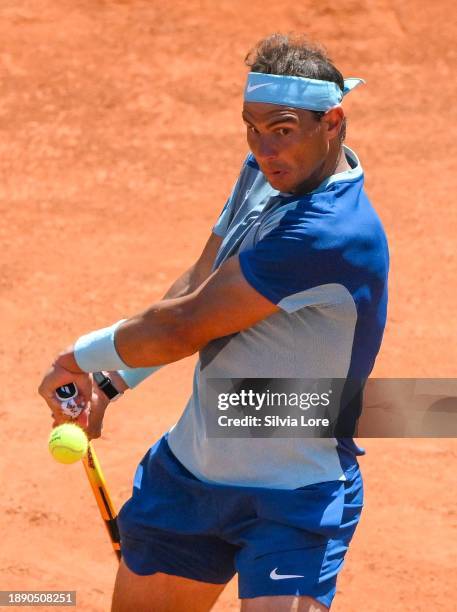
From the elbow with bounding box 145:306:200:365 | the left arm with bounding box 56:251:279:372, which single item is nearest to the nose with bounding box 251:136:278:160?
the left arm with bounding box 56:251:279:372

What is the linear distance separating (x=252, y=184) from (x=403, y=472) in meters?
3.35

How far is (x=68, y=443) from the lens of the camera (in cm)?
401

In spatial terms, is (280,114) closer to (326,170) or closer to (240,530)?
(326,170)

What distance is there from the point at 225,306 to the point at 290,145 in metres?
0.51

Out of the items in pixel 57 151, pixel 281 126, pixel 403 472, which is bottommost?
pixel 403 472

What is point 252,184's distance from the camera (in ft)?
13.3

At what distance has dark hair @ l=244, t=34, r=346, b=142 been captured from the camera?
3779 mm

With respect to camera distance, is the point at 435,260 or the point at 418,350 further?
the point at 435,260

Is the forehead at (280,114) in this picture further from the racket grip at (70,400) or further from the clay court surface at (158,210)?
the clay court surface at (158,210)

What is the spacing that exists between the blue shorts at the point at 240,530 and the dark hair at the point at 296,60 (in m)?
1.11

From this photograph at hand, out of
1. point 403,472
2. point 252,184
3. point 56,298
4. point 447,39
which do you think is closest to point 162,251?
point 56,298

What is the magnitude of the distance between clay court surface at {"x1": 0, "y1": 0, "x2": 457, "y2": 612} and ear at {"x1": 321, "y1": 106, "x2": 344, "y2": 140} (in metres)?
2.88

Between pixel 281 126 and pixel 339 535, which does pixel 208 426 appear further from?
pixel 281 126

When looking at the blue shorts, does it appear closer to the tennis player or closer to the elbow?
the tennis player
